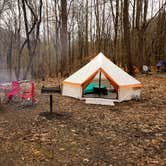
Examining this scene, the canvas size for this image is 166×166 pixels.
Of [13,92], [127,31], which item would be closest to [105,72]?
[13,92]

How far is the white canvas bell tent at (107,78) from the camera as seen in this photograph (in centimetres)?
709

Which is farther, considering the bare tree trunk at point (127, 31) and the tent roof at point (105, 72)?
the bare tree trunk at point (127, 31)

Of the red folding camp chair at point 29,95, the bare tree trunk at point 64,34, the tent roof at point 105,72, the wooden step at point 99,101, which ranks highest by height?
the bare tree trunk at point 64,34

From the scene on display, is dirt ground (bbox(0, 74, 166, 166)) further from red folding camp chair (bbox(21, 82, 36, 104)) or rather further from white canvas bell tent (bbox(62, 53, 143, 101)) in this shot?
white canvas bell tent (bbox(62, 53, 143, 101))

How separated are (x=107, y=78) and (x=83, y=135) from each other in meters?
3.41

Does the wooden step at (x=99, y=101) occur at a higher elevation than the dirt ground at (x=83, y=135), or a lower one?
higher

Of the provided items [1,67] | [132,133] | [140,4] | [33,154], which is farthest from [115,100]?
[1,67]

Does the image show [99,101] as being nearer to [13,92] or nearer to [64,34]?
[13,92]

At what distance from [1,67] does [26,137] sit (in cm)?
2344

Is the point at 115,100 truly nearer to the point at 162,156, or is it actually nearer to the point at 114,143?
the point at 114,143

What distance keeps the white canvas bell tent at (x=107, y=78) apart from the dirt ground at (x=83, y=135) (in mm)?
717

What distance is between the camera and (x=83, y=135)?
13.8 feet

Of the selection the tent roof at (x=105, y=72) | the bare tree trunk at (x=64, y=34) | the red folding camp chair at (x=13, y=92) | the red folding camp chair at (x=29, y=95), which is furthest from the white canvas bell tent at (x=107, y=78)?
the bare tree trunk at (x=64, y=34)

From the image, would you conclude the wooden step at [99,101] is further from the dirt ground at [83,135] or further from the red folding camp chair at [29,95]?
the red folding camp chair at [29,95]
